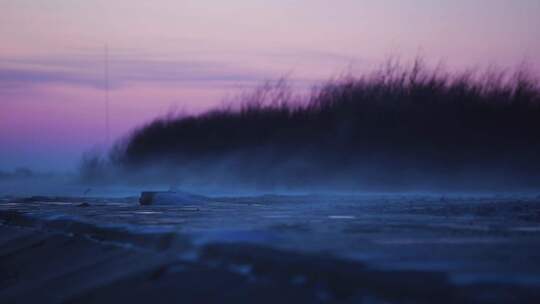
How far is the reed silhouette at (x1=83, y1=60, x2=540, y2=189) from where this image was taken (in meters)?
11.2

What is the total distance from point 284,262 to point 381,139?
33.1 feet

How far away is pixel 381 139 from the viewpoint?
12.2 m

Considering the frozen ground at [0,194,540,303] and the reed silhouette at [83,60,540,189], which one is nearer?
the frozen ground at [0,194,540,303]

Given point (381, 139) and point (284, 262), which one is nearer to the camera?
point (284, 262)

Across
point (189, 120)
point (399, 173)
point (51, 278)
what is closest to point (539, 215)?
point (51, 278)

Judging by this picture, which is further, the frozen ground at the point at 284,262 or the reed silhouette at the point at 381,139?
the reed silhouette at the point at 381,139

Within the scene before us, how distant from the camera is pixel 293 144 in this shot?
13.2 metres

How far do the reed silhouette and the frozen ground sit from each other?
A: 24.7ft

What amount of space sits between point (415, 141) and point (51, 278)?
30.5ft

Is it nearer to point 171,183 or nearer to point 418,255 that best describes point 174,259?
point 418,255

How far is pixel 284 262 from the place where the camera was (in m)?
2.22

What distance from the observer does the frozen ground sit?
6.09 ft

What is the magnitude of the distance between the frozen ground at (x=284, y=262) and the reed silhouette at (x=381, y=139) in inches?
296

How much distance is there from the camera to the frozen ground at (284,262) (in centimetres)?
186
